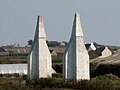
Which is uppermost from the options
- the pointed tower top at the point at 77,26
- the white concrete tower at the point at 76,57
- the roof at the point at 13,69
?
the pointed tower top at the point at 77,26

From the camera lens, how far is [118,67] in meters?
39.3

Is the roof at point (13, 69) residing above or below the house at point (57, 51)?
below

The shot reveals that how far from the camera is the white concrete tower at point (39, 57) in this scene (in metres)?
30.6

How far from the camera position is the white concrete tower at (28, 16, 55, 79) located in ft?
100

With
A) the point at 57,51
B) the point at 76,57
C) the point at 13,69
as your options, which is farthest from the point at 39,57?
the point at 57,51

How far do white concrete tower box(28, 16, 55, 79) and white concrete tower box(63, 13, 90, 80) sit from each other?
2171mm

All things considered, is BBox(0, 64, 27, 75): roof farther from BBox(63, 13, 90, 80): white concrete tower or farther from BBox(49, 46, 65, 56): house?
BBox(49, 46, 65, 56): house

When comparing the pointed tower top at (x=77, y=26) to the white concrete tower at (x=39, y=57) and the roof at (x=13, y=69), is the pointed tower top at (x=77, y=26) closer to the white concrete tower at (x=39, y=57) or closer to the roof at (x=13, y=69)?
the white concrete tower at (x=39, y=57)

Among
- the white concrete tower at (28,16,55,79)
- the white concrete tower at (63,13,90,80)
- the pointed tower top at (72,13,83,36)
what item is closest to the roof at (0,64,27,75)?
the white concrete tower at (28,16,55,79)

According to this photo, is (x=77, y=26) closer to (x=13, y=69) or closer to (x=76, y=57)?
(x=76, y=57)

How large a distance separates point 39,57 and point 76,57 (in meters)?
3.31

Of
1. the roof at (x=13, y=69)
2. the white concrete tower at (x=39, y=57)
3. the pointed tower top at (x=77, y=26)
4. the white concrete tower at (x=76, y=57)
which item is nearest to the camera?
the white concrete tower at (x=76, y=57)

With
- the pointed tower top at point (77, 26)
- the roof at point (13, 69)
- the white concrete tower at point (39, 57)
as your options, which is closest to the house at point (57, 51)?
the roof at point (13, 69)

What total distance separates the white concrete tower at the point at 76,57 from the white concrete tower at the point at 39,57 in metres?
2.17
